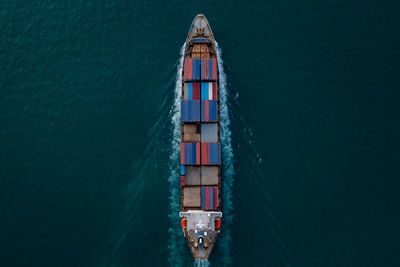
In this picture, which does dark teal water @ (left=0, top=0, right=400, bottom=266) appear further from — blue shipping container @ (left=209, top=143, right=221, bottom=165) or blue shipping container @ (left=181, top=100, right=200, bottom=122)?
blue shipping container @ (left=181, top=100, right=200, bottom=122)

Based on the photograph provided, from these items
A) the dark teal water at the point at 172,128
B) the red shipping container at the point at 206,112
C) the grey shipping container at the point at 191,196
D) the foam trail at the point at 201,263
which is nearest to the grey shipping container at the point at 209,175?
the grey shipping container at the point at 191,196

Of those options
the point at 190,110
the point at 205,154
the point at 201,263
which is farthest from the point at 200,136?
the point at 201,263

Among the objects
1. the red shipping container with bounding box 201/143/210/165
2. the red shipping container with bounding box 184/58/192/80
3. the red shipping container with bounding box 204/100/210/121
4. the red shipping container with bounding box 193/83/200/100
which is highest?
the red shipping container with bounding box 184/58/192/80

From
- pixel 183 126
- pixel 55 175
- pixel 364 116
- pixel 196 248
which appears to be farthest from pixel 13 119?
pixel 364 116

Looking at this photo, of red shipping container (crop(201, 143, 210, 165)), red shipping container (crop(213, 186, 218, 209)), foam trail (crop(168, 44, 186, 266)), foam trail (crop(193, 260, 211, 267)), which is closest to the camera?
foam trail (crop(193, 260, 211, 267))

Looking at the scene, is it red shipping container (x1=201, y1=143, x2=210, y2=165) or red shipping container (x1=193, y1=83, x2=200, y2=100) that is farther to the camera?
red shipping container (x1=193, y1=83, x2=200, y2=100)

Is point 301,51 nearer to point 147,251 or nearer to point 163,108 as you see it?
point 163,108

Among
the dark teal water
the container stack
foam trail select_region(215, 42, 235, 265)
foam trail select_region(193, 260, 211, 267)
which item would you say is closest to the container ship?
the container stack
